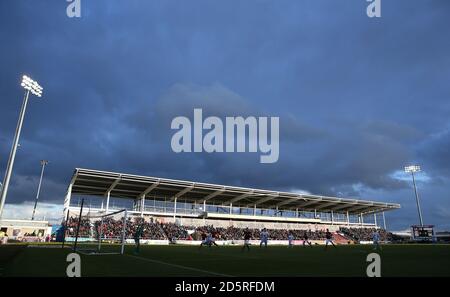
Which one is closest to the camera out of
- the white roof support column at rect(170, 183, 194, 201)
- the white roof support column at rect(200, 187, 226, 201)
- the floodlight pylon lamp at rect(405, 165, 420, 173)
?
the white roof support column at rect(170, 183, 194, 201)

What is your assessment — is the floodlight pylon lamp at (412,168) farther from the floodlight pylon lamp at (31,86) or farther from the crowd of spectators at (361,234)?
the floodlight pylon lamp at (31,86)

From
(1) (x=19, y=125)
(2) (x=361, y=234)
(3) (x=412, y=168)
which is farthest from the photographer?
(2) (x=361, y=234)

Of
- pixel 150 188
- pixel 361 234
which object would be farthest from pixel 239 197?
pixel 361 234

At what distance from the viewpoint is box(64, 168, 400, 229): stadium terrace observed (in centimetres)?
5928

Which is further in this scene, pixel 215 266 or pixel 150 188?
pixel 150 188

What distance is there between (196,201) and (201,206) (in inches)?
64.8

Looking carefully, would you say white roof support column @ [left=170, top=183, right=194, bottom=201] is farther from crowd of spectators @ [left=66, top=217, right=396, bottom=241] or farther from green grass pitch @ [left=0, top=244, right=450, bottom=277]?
green grass pitch @ [left=0, top=244, right=450, bottom=277]

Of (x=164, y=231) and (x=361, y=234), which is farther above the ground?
(x=361, y=234)

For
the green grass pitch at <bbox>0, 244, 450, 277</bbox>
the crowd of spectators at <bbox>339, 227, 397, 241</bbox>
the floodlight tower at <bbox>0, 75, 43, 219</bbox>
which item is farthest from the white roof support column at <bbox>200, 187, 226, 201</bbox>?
the green grass pitch at <bbox>0, 244, 450, 277</bbox>

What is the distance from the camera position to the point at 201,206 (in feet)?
242

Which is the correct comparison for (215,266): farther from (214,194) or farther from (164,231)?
(214,194)
